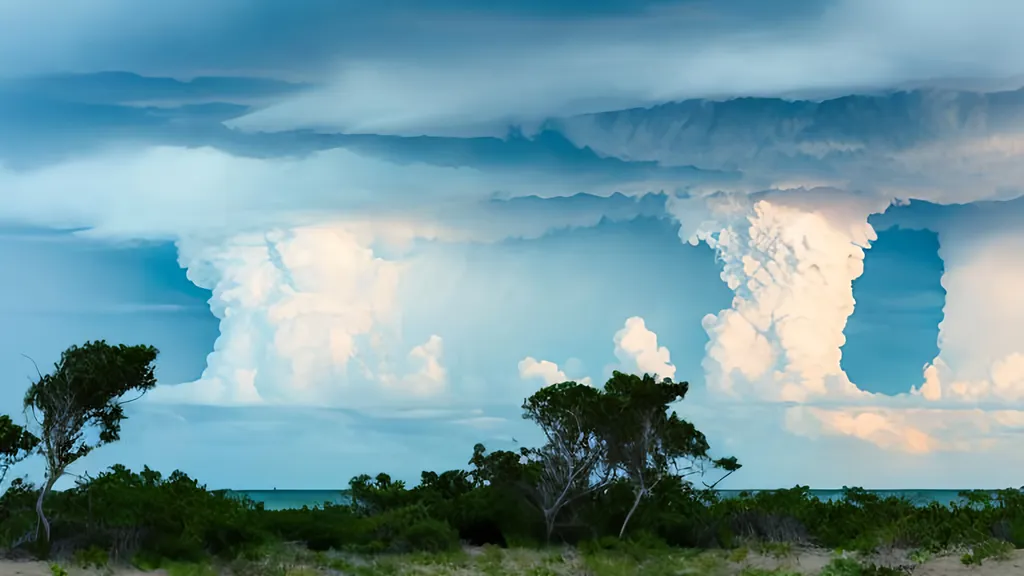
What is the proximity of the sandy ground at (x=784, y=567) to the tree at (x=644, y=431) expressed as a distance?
505 cm

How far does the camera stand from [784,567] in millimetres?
23609

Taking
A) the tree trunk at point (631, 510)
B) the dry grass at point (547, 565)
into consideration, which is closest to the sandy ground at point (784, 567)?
the dry grass at point (547, 565)

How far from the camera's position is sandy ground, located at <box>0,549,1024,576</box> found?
21469 mm

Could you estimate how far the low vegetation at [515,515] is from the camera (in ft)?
79.2

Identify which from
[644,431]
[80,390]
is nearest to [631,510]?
[644,431]

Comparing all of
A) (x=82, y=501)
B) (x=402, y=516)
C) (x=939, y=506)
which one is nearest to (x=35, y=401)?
(x=82, y=501)

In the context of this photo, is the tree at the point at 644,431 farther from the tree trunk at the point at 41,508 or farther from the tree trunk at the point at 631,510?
the tree trunk at the point at 41,508

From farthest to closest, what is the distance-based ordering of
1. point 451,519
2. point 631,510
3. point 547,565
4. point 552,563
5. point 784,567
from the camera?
point 451,519, point 631,510, point 552,563, point 547,565, point 784,567

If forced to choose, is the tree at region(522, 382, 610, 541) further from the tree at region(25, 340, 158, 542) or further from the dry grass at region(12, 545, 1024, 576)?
the tree at region(25, 340, 158, 542)

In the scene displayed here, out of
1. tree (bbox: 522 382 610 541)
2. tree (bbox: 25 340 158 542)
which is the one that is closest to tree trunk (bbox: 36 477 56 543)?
tree (bbox: 25 340 158 542)

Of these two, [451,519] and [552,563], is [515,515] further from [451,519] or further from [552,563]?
[552,563]

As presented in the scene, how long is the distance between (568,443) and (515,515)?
8.46 ft

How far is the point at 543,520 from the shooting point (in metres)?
30.9

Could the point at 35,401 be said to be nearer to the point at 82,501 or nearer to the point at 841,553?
the point at 82,501
